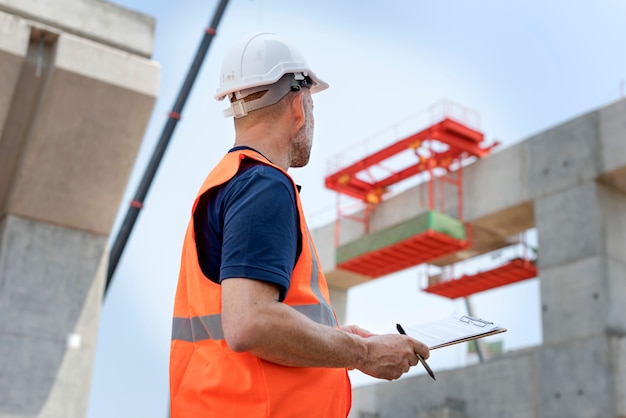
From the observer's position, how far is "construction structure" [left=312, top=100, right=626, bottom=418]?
742 inches

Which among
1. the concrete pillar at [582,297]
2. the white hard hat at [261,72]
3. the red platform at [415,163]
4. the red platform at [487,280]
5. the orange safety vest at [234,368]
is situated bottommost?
the orange safety vest at [234,368]

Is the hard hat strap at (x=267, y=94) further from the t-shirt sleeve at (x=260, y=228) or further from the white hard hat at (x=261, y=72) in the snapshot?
the t-shirt sleeve at (x=260, y=228)

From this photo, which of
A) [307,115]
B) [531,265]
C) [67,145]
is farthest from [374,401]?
[307,115]

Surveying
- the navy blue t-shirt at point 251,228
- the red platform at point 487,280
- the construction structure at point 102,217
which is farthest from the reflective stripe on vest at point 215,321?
the red platform at point 487,280

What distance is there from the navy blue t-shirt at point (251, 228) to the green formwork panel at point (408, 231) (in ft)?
67.5

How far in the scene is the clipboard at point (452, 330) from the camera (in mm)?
2625

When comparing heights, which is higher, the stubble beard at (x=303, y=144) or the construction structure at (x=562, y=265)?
the construction structure at (x=562, y=265)

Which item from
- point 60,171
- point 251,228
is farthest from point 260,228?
point 60,171

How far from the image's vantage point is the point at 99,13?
1548 cm

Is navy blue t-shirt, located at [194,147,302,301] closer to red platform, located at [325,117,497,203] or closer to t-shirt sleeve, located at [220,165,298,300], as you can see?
t-shirt sleeve, located at [220,165,298,300]

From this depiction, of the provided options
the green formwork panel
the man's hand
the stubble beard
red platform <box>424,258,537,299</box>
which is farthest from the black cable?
the man's hand

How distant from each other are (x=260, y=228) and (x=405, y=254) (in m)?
23.0

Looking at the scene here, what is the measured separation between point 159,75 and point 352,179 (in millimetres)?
12167

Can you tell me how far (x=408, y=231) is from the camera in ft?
77.5
